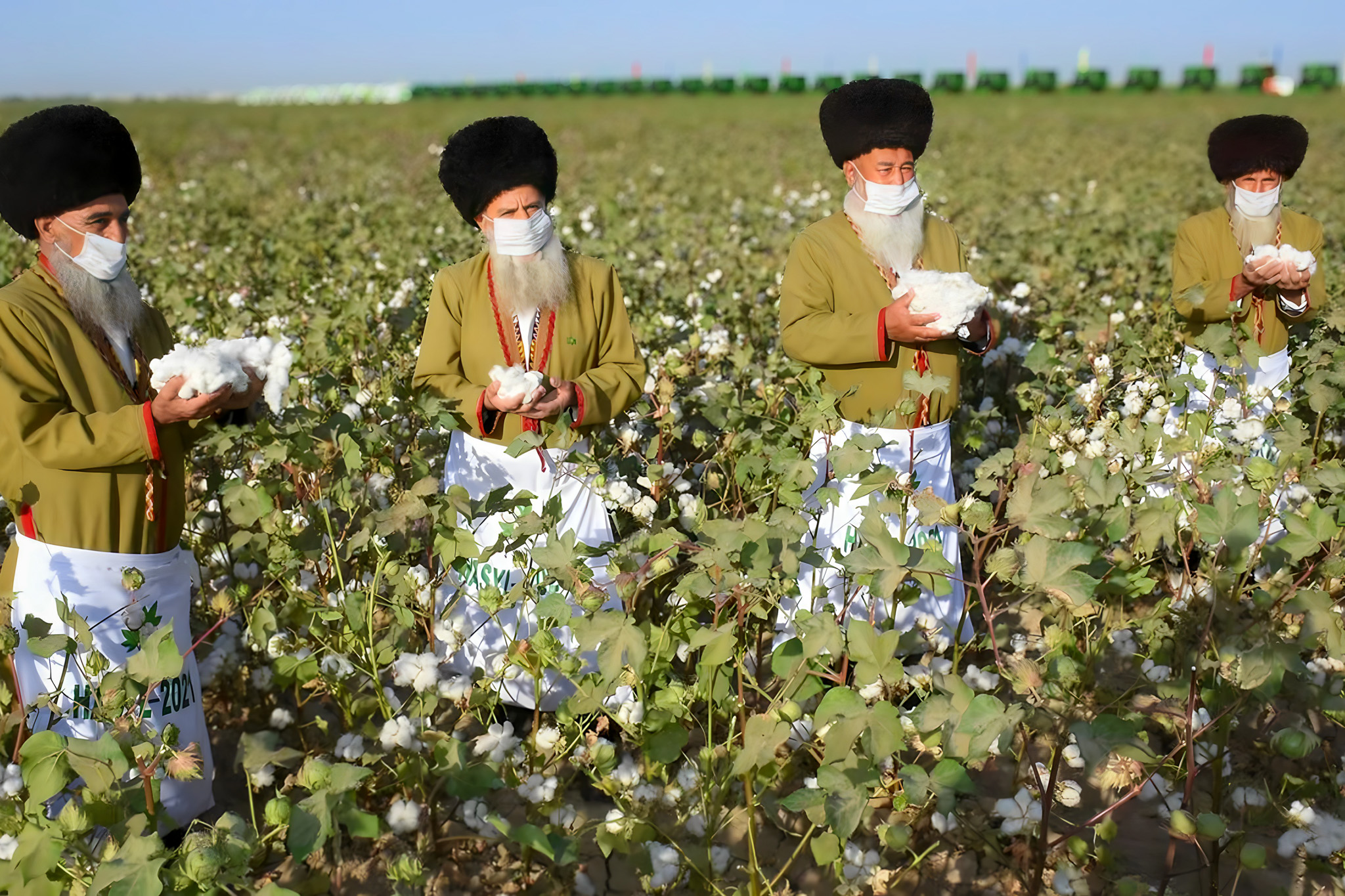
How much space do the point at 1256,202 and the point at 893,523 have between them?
1.69 meters

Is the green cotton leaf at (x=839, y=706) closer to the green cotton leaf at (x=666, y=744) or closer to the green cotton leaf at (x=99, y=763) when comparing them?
the green cotton leaf at (x=666, y=744)

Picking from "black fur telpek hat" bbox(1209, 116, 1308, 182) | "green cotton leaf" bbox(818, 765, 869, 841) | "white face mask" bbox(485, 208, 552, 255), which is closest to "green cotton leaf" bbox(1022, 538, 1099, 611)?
"green cotton leaf" bbox(818, 765, 869, 841)

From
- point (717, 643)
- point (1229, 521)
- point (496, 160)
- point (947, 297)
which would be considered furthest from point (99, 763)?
point (947, 297)

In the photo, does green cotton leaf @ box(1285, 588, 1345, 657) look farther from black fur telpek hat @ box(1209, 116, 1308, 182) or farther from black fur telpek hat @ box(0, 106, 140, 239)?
black fur telpek hat @ box(0, 106, 140, 239)

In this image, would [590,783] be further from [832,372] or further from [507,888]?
[832,372]

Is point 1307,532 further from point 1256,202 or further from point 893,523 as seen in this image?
point 1256,202

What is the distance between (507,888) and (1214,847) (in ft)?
4.42

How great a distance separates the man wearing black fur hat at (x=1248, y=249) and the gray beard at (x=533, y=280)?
1872mm

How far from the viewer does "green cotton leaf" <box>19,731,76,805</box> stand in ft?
4.92

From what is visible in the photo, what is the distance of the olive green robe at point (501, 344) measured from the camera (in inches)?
104

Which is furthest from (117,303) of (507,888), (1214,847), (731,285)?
(731,285)

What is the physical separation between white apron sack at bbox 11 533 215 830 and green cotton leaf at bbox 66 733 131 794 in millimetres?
533

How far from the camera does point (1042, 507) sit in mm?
1741

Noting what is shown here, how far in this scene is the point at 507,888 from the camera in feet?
7.30
